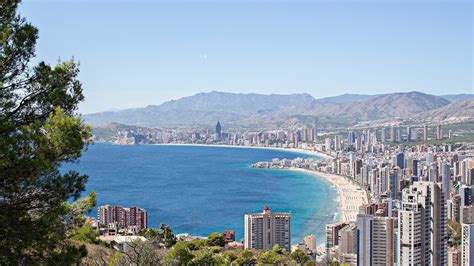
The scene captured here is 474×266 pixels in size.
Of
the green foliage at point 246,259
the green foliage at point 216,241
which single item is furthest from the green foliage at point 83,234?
the green foliage at point 216,241

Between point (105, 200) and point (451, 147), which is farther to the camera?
point (451, 147)

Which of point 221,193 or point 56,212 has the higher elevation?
point 56,212

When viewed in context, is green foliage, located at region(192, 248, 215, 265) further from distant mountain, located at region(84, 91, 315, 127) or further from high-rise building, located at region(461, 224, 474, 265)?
distant mountain, located at region(84, 91, 315, 127)

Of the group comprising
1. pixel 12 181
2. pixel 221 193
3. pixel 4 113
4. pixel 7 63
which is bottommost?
pixel 221 193

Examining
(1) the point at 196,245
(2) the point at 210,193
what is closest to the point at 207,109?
(2) the point at 210,193

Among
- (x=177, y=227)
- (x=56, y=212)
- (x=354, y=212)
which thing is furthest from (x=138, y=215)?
(x=56, y=212)

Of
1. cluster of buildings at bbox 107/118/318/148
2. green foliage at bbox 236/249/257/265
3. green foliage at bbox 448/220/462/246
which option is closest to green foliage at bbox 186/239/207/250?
green foliage at bbox 236/249/257/265

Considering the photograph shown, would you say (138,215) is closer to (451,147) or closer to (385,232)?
(385,232)
